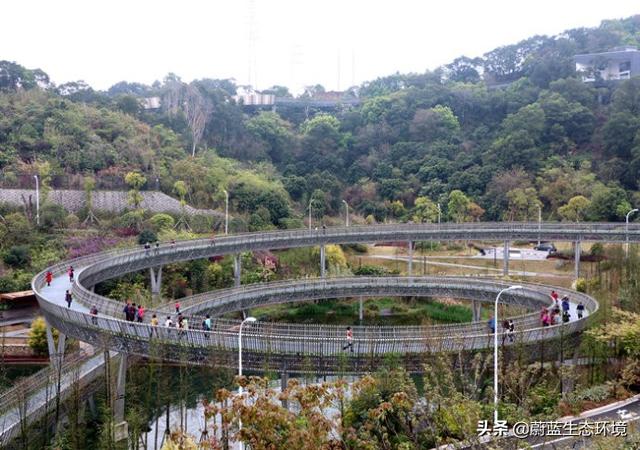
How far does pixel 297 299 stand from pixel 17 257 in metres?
24.0

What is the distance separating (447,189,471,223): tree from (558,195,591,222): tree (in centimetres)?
1107

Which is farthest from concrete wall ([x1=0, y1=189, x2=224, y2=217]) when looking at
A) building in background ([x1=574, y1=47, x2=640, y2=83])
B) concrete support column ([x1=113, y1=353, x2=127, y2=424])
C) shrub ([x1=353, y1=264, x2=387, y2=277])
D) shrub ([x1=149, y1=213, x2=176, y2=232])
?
building in background ([x1=574, y1=47, x2=640, y2=83])

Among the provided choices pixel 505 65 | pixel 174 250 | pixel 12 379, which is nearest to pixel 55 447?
pixel 12 379

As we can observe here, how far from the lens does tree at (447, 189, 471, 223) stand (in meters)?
78.4

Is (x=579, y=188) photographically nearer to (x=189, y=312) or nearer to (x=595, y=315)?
(x=595, y=315)

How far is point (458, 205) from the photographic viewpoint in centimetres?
7862

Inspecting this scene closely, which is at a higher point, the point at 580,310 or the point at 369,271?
the point at 580,310

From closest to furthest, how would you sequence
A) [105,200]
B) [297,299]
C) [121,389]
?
[121,389]
[297,299]
[105,200]

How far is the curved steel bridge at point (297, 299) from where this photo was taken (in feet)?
92.3

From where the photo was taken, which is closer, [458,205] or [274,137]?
[458,205]

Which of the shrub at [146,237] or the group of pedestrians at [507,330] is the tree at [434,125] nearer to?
the shrub at [146,237]

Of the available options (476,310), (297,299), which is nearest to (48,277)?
(297,299)

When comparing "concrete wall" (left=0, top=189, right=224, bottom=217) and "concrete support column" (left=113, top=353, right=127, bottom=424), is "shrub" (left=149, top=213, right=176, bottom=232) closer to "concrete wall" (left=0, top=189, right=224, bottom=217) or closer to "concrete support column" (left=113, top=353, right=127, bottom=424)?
"concrete wall" (left=0, top=189, right=224, bottom=217)

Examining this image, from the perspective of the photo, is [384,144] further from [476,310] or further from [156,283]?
[156,283]
